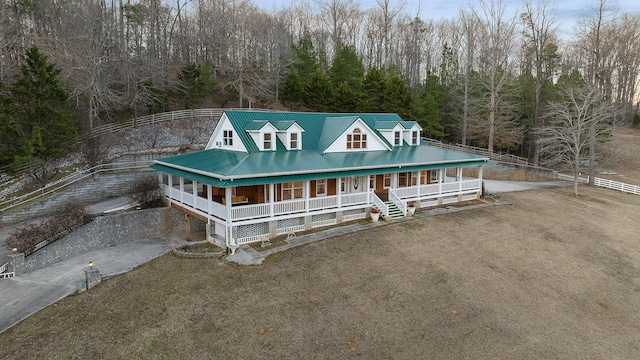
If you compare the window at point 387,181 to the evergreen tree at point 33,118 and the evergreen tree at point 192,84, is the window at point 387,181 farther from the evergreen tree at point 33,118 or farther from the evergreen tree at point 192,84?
the evergreen tree at point 192,84

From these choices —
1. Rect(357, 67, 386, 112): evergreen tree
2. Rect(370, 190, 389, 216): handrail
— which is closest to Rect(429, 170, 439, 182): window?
Rect(370, 190, 389, 216): handrail

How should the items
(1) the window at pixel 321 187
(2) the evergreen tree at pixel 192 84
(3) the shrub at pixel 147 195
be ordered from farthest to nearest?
(2) the evergreen tree at pixel 192 84 < (3) the shrub at pixel 147 195 < (1) the window at pixel 321 187

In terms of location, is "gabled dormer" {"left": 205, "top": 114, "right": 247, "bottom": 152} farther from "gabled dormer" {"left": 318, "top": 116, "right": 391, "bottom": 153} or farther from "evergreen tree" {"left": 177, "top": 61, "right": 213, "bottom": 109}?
"evergreen tree" {"left": 177, "top": 61, "right": 213, "bottom": 109}

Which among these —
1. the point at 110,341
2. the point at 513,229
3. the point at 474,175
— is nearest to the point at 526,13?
the point at 474,175

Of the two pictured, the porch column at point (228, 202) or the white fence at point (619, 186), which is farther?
the white fence at point (619, 186)

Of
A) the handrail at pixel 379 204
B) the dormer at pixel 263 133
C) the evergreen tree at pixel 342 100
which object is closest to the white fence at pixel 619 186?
the evergreen tree at pixel 342 100
